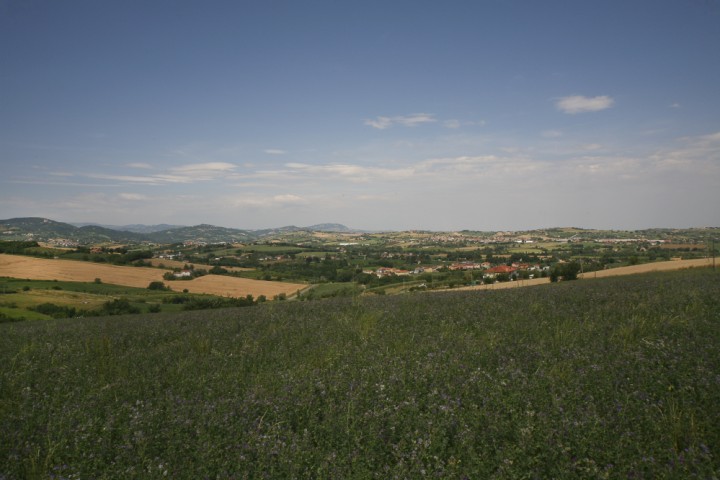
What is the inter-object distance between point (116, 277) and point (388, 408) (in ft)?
238

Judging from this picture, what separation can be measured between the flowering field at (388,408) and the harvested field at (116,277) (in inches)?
1978

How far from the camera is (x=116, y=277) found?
2440 inches

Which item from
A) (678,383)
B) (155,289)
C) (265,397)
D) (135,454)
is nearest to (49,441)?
(135,454)

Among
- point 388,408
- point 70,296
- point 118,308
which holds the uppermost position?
point 388,408

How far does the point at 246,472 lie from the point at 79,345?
538 centimetres

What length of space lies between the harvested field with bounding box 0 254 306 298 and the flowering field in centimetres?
5024

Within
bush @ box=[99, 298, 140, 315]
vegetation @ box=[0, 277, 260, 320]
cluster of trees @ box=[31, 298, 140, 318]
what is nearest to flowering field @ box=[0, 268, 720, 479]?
vegetation @ box=[0, 277, 260, 320]

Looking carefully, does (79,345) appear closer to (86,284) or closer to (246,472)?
(246,472)

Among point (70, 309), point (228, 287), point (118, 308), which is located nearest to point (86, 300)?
point (70, 309)

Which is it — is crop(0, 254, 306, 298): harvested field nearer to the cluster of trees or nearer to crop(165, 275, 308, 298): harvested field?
crop(165, 275, 308, 298): harvested field

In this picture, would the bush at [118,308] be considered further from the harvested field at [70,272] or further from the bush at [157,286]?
the harvested field at [70,272]

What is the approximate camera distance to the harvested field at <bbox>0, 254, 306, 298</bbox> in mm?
55812

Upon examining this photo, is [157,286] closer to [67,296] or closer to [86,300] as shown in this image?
[67,296]

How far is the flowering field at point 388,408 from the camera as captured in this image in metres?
2.60
